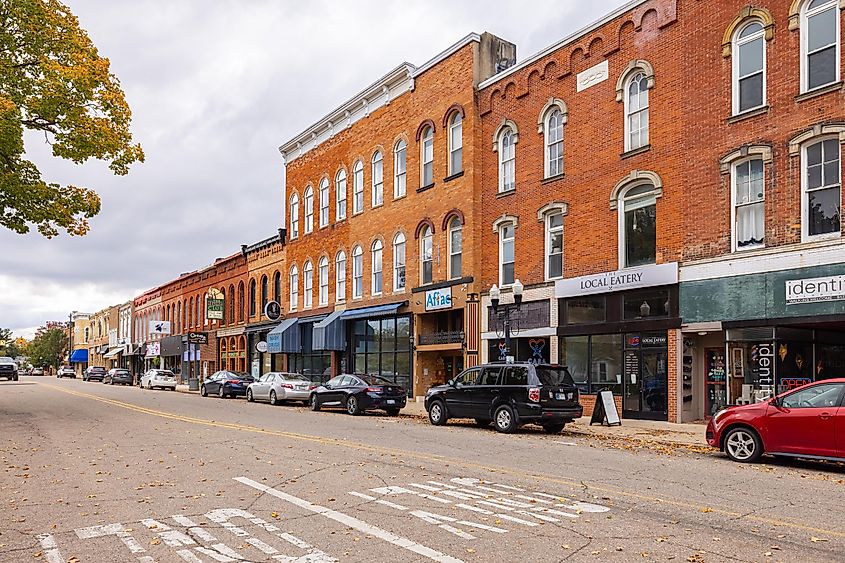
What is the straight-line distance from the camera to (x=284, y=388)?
29.8 metres

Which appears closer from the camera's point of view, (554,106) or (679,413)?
(679,413)

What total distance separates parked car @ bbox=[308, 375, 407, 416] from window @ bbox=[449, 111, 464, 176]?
901cm

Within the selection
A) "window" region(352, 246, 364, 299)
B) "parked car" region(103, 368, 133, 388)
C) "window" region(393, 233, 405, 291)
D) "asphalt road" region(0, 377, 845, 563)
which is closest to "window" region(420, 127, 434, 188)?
"window" region(393, 233, 405, 291)

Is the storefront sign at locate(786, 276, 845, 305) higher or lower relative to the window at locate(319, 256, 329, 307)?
lower

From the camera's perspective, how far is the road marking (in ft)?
21.5

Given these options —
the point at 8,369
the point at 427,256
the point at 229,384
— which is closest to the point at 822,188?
the point at 427,256

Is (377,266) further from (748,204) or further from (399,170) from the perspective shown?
(748,204)

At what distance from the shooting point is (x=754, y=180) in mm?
18844

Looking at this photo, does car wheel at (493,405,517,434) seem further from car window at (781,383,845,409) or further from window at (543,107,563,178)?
window at (543,107,563,178)

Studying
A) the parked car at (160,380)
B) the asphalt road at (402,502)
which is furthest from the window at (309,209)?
the asphalt road at (402,502)

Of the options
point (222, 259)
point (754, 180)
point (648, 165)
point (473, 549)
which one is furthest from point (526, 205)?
point (222, 259)

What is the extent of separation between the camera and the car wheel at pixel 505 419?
17.8 meters

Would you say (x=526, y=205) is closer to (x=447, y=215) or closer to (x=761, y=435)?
(x=447, y=215)

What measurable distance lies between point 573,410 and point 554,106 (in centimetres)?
1120
